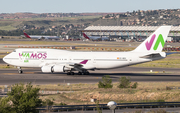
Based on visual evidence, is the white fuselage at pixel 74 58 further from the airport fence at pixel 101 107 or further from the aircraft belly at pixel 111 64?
the airport fence at pixel 101 107

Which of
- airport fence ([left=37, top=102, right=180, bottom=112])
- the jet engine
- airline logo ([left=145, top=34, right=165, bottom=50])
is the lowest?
airport fence ([left=37, top=102, right=180, bottom=112])

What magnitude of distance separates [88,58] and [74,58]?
2.72m

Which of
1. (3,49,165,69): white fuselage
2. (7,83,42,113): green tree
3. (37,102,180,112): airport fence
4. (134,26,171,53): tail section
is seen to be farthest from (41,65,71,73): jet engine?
(7,83,42,113): green tree

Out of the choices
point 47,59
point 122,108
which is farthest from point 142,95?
point 47,59

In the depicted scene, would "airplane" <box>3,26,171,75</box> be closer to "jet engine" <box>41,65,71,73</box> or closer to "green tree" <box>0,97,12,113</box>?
"jet engine" <box>41,65,71,73</box>

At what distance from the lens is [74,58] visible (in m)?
54.0

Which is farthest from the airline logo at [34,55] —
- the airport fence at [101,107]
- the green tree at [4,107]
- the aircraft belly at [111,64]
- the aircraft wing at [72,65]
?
the green tree at [4,107]

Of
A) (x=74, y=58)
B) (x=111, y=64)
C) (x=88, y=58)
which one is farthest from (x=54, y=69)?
(x=111, y=64)

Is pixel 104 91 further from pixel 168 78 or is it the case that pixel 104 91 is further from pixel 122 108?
pixel 168 78

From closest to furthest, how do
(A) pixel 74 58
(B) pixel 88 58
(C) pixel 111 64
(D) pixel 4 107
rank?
(D) pixel 4 107 < (C) pixel 111 64 < (B) pixel 88 58 < (A) pixel 74 58

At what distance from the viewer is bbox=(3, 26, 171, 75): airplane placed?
51219mm

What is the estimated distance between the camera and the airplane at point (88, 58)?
168 ft

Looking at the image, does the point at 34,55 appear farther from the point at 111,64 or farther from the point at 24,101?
the point at 24,101

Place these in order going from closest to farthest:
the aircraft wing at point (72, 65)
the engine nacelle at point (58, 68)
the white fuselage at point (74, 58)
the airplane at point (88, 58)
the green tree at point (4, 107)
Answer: the green tree at point (4, 107)
the engine nacelle at point (58, 68)
the airplane at point (88, 58)
the aircraft wing at point (72, 65)
the white fuselage at point (74, 58)
